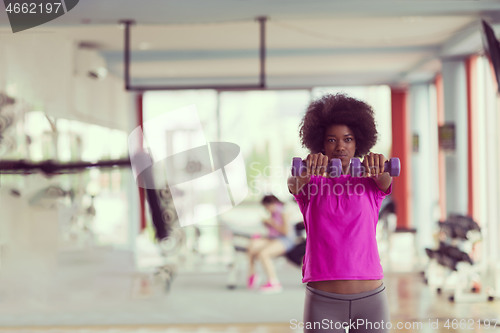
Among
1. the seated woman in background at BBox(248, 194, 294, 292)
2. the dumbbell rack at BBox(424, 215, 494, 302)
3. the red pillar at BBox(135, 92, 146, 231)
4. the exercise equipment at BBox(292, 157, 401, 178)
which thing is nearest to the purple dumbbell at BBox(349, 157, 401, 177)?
the exercise equipment at BBox(292, 157, 401, 178)

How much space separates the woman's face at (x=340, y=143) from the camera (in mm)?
1624

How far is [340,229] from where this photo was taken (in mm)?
1550

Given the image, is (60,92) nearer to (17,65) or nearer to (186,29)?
(17,65)

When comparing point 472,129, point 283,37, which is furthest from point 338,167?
point 472,129

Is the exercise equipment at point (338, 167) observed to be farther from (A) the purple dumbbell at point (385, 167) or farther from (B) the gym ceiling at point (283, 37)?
(B) the gym ceiling at point (283, 37)

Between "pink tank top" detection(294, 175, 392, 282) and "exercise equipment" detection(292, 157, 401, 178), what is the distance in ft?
0.22

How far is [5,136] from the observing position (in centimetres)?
364

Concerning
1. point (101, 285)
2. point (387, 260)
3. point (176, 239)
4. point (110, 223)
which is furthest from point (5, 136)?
point (387, 260)

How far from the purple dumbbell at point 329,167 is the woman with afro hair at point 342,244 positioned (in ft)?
0.05

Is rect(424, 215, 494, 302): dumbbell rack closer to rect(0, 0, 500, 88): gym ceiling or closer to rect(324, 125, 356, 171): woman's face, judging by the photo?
rect(0, 0, 500, 88): gym ceiling

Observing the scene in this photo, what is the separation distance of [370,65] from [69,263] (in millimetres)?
3486

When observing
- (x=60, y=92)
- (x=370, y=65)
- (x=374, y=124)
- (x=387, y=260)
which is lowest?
(x=387, y=260)

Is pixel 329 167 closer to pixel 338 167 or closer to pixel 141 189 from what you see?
pixel 338 167

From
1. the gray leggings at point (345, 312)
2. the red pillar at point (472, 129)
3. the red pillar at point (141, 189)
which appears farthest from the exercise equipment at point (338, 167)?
the red pillar at point (472, 129)
